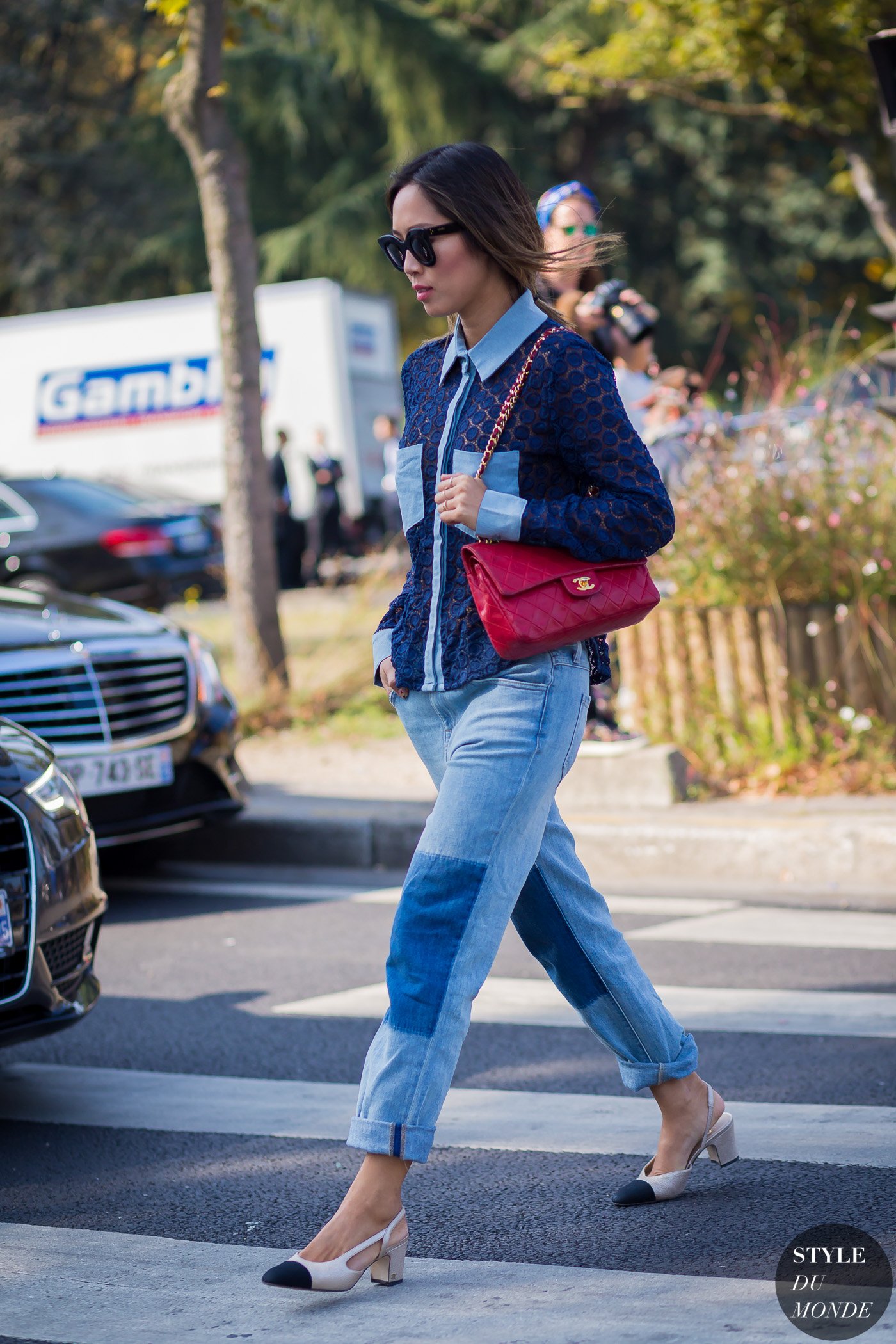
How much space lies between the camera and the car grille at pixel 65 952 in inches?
157

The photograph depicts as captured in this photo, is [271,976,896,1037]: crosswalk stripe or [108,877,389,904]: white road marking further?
[108,877,389,904]: white road marking

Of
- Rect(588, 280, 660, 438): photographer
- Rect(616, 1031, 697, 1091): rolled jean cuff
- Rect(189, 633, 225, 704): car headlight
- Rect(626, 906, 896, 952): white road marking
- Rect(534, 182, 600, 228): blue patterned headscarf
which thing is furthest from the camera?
Rect(189, 633, 225, 704): car headlight

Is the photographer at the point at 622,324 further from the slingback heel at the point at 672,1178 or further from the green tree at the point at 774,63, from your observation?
the green tree at the point at 774,63

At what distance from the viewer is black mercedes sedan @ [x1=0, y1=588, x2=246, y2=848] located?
6.49 metres

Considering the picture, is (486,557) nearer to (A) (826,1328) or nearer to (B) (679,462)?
Result: (A) (826,1328)

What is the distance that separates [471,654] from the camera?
296 cm

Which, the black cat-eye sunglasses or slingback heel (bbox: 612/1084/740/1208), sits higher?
the black cat-eye sunglasses

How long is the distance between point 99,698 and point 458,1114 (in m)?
3.09

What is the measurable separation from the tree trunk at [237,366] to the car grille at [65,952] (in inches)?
225

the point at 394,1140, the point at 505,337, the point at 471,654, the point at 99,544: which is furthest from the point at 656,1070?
the point at 99,544

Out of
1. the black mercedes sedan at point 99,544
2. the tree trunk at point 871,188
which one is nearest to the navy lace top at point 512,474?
the black mercedes sedan at point 99,544

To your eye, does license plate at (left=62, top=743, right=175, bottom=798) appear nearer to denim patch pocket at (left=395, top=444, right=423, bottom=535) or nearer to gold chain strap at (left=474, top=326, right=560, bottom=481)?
denim patch pocket at (left=395, top=444, right=423, bottom=535)

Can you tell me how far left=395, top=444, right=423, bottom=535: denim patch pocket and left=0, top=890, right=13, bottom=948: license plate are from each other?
1.38 meters

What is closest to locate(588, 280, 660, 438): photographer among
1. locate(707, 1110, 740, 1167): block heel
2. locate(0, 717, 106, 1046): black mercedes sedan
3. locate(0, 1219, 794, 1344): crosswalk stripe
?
locate(0, 717, 106, 1046): black mercedes sedan
